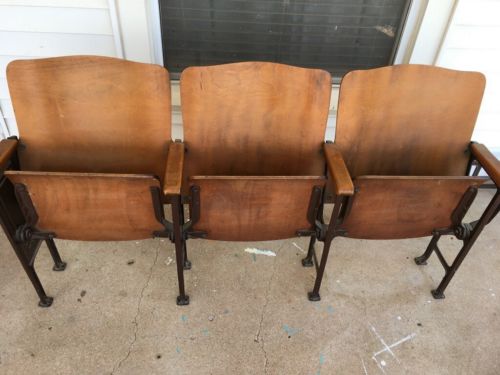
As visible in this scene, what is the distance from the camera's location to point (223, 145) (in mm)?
1447

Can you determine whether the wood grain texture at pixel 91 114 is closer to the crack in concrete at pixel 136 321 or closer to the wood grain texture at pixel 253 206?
the wood grain texture at pixel 253 206

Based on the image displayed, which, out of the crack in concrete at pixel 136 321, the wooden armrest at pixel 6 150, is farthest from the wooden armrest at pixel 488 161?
the wooden armrest at pixel 6 150

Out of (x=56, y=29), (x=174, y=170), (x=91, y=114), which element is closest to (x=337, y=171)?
(x=174, y=170)

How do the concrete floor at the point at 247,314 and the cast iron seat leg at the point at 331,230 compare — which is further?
the concrete floor at the point at 247,314

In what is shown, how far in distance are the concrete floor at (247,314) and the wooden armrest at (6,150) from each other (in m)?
0.64

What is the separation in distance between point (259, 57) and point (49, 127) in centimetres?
Result: 106

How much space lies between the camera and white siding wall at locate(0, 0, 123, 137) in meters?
1.55

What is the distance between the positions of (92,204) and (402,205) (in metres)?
1.08

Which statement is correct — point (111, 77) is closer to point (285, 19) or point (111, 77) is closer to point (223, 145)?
point (223, 145)

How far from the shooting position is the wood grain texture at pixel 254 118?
1.35 m

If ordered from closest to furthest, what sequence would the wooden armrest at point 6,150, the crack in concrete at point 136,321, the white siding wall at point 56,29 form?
the wooden armrest at point 6,150 → the crack in concrete at point 136,321 → the white siding wall at point 56,29

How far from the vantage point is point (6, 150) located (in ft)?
4.12

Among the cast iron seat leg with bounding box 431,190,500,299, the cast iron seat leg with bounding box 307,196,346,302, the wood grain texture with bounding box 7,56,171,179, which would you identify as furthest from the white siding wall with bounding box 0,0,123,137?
the cast iron seat leg with bounding box 431,190,500,299

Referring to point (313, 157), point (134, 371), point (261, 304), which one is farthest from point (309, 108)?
point (134, 371)
